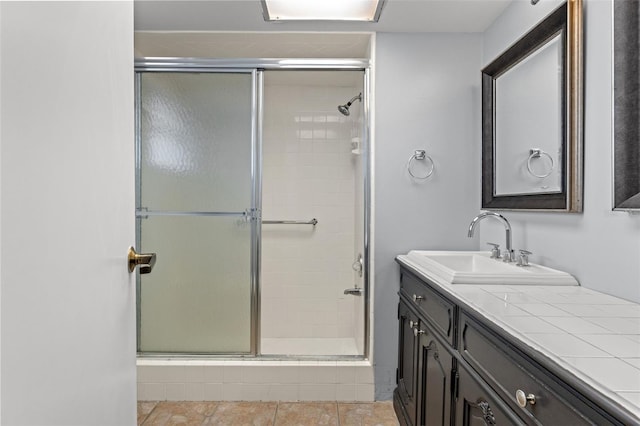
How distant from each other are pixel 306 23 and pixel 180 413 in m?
2.31

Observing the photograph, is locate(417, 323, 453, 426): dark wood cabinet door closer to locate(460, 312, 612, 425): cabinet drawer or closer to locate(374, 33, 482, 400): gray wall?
locate(460, 312, 612, 425): cabinet drawer

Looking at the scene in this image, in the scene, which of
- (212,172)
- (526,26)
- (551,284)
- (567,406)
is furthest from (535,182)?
(212,172)

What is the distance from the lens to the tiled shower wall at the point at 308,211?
352cm

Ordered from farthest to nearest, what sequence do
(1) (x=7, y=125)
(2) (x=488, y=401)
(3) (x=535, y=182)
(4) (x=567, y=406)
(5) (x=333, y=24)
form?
(5) (x=333, y=24)
(3) (x=535, y=182)
(2) (x=488, y=401)
(4) (x=567, y=406)
(1) (x=7, y=125)

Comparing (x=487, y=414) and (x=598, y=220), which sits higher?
(x=598, y=220)

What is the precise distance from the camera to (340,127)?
3.54 meters

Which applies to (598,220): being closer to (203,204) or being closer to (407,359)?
(407,359)

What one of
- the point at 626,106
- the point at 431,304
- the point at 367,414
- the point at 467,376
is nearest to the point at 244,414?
the point at 367,414

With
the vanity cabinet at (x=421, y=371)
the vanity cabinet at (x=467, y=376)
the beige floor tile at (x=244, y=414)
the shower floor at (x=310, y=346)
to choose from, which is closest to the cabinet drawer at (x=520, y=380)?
the vanity cabinet at (x=467, y=376)

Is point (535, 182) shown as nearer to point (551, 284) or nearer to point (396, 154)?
point (551, 284)

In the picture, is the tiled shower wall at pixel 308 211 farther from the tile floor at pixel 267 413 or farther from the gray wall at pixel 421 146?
the tile floor at pixel 267 413

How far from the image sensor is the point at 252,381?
2625 mm

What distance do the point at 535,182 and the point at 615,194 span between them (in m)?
0.55

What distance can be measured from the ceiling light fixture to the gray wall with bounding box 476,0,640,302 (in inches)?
31.6
